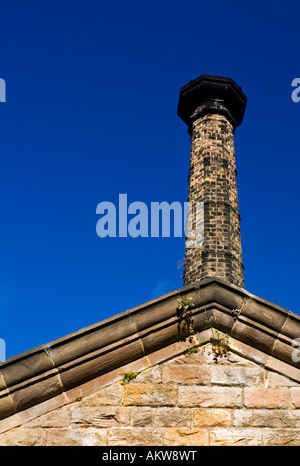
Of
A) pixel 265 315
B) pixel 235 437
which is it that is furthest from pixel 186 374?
pixel 265 315

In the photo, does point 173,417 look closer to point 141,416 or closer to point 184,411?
point 184,411

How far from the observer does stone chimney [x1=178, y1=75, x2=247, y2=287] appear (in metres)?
9.72

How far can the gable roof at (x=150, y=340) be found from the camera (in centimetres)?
451

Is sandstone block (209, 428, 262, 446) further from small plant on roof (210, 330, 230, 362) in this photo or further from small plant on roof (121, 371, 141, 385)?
small plant on roof (121, 371, 141, 385)

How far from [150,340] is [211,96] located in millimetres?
8655

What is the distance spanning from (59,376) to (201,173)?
7.18 meters

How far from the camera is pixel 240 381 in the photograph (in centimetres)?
469

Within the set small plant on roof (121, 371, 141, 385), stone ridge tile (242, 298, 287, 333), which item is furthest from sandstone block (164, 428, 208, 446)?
stone ridge tile (242, 298, 287, 333)

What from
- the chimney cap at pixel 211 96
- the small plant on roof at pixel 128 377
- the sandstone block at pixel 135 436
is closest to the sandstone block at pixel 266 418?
the sandstone block at pixel 135 436

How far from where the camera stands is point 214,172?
1092 centimetres

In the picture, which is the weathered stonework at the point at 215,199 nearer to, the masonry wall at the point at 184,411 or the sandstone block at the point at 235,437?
the masonry wall at the point at 184,411

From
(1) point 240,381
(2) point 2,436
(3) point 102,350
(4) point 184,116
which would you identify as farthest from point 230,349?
(4) point 184,116

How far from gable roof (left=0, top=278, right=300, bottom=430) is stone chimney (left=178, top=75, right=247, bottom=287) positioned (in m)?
4.46

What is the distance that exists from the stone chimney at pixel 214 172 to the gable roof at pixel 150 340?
176 inches
